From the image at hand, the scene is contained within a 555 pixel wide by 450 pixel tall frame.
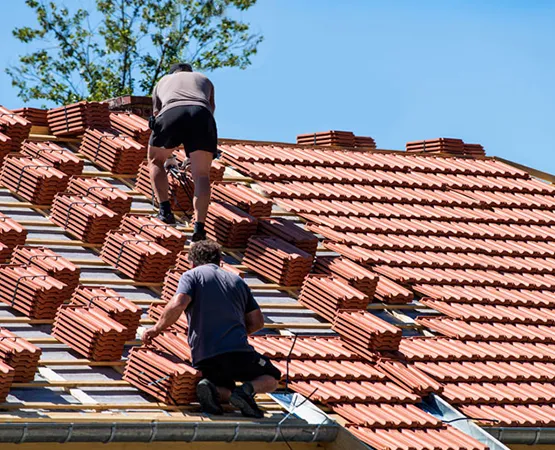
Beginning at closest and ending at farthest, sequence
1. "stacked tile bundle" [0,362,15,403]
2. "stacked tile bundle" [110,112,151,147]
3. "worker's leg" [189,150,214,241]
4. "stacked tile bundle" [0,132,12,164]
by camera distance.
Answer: "stacked tile bundle" [0,362,15,403] → "worker's leg" [189,150,214,241] → "stacked tile bundle" [0,132,12,164] → "stacked tile bundle" [110,112,151,147]

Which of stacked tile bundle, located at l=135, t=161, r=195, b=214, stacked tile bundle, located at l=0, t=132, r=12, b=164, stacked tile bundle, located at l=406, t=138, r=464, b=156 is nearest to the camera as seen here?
stacked tile bundle, located at l=135, t=161, r=195, b=214

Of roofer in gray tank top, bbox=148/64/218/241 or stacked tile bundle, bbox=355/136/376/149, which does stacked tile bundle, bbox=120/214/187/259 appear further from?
stacked tile bundle, bbox=355/136/376/149

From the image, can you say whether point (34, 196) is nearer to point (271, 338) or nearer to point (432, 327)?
point (271, 338)

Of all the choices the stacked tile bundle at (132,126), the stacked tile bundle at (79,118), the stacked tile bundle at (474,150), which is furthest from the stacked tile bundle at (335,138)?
the stacked tile bundle at (79,118)

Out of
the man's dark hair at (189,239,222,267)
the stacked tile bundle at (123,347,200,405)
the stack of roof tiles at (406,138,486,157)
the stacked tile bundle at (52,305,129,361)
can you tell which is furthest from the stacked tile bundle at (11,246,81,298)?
the stack of roof tiles at (406,138,486,157)

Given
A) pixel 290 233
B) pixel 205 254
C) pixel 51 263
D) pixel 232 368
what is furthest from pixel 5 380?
pixel 290 233

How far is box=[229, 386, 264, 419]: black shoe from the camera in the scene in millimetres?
7629

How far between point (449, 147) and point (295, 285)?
6215 millimetres

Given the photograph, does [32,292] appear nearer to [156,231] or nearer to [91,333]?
[91,333]

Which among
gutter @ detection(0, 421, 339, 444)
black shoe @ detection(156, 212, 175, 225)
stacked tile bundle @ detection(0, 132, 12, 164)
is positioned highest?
stacked tile bundle @ detection(0, 132, 12, 164)

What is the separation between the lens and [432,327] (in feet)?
34.9

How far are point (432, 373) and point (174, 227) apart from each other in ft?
9.14

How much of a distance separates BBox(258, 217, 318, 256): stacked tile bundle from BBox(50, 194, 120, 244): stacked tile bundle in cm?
150

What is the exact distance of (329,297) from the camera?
10133 mm
